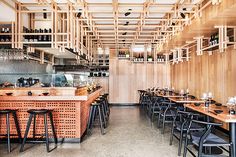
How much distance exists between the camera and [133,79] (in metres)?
12.7

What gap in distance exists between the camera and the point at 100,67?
13.1m

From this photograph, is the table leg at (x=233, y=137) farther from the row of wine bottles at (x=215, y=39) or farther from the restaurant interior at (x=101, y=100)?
the row of wine bottles at (x=215, y=39)

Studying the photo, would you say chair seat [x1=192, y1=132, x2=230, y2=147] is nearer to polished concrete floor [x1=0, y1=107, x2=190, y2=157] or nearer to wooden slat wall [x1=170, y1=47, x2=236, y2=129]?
polished concrete floor [x1=0, y1=107, x2=190, y2=157]

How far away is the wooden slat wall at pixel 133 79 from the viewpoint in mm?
12664

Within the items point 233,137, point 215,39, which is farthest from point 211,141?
point 215,39

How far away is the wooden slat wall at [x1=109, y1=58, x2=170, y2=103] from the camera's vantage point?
12.7 m

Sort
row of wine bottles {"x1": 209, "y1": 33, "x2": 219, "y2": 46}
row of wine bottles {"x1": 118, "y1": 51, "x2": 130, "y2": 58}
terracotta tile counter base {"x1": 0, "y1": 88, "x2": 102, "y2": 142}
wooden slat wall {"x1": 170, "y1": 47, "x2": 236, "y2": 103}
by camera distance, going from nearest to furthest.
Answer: terracotta tile counter base {"x1": 0, "y1": 88, "x2": 102, "y2": 142}, row of wine bottles {"x1": 209, "y1": 33, "x2": 219, "y2": 46}, wooden slat wall {"x1": 170, "y1": 47, "x2": 236, "y2": 103}, row of wine bottles {"x1": 118, "y1": 51, "x2": 130, "y2": 58}

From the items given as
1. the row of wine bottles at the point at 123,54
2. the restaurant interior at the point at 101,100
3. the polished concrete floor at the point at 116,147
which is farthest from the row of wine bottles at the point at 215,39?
the row of wine bottles at the point at 123,54

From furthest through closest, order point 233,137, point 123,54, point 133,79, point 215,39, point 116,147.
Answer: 1. point 123,54
2. point 133,79
3. point 215,39
4. point 116,147
5. point 233,137

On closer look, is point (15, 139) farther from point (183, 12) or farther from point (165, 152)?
point (183, 12)

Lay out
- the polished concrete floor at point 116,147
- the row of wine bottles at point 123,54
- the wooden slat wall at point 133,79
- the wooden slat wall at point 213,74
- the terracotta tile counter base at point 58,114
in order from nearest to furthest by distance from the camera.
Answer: the polished concrete floor at point 116,147, the terracotta tile counter base at point 58,114, the wooden slat wall at point 213,74, the wooden slat wall at point 133,79, the row of wine bottles at point 123,54

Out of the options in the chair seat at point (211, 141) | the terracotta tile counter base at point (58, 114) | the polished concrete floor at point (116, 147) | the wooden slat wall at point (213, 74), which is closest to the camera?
the chair seat at point (211, 141)

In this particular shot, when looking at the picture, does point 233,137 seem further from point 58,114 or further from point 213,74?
point 213,74

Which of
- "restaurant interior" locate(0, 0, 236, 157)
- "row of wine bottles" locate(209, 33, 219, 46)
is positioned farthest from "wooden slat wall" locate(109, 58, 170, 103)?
"row of wine bottles" locate(209, 33, 219, 46)
